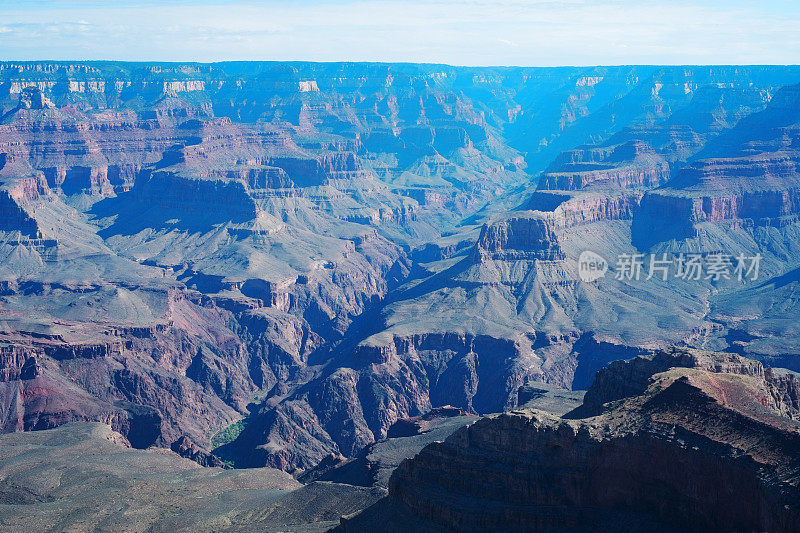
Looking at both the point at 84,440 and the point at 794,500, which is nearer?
the point at 794,500

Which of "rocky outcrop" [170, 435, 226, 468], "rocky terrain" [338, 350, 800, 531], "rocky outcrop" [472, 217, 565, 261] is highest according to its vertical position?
"rocky outcrop" [472, 217, 565, 261]

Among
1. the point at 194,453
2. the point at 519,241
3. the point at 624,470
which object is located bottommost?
the point at 194,453

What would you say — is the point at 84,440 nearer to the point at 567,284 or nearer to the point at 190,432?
the point at 190,432

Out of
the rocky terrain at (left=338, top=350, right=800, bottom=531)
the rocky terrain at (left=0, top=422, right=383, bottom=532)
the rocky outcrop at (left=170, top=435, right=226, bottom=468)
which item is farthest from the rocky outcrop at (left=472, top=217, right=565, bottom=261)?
the rocky terrain at (left=338, top=350, right=800, bottom=531)

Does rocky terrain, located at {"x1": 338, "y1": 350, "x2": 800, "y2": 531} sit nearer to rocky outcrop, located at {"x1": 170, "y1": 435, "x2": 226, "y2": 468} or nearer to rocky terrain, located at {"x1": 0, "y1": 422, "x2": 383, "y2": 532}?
rocky terrain, located at {"x1": 0, "y1": 422, "x2": 383, "y2": 532}

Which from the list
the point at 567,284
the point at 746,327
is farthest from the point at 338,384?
the point at 746,327

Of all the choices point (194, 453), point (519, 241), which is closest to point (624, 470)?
point (194, 453)

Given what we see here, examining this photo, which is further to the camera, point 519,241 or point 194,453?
point 519,241

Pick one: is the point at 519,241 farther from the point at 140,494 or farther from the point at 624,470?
the point at 624,470

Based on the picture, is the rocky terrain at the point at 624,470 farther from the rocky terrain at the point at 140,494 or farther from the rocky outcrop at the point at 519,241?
the rocky outcrop at the point at 519,241
